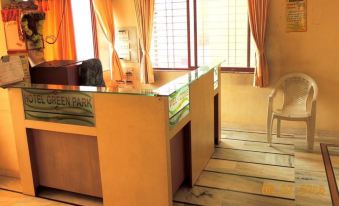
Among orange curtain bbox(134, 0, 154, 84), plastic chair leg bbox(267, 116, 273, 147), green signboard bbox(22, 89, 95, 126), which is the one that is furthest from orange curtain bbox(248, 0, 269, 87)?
green signboard bbox(22, 89, 95, 126)

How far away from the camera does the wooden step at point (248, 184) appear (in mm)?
2822

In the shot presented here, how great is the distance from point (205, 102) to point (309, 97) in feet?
5.26

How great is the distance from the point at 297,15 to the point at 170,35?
176 cm

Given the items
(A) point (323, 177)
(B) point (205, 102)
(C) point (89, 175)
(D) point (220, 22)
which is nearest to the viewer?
(C) point (89, 175)

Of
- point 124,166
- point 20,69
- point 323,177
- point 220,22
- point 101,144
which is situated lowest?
point 323,177

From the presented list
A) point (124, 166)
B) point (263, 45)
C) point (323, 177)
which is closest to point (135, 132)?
point (124, 166)

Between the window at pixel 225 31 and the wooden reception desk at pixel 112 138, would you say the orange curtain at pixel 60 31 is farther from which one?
the window at pixel 225 31

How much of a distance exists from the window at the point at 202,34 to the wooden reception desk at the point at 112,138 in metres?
1.42

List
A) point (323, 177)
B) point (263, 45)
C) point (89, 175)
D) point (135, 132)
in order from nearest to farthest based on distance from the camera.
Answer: point (135, 132)
point (89, 175)
point (323, 177)
point (263, 45)

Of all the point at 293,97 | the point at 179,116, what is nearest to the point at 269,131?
the point at 293,97

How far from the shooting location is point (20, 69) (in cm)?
277

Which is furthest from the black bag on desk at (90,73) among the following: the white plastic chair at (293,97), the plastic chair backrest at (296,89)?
the plastic chair backrest at (296,89)

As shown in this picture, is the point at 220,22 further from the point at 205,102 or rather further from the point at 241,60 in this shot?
the point at 205,102

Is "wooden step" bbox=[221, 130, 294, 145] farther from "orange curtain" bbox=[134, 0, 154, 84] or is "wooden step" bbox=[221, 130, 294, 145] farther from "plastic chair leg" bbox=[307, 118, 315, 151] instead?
"orange curtain" bbox=[134, 0, 154, 84]
